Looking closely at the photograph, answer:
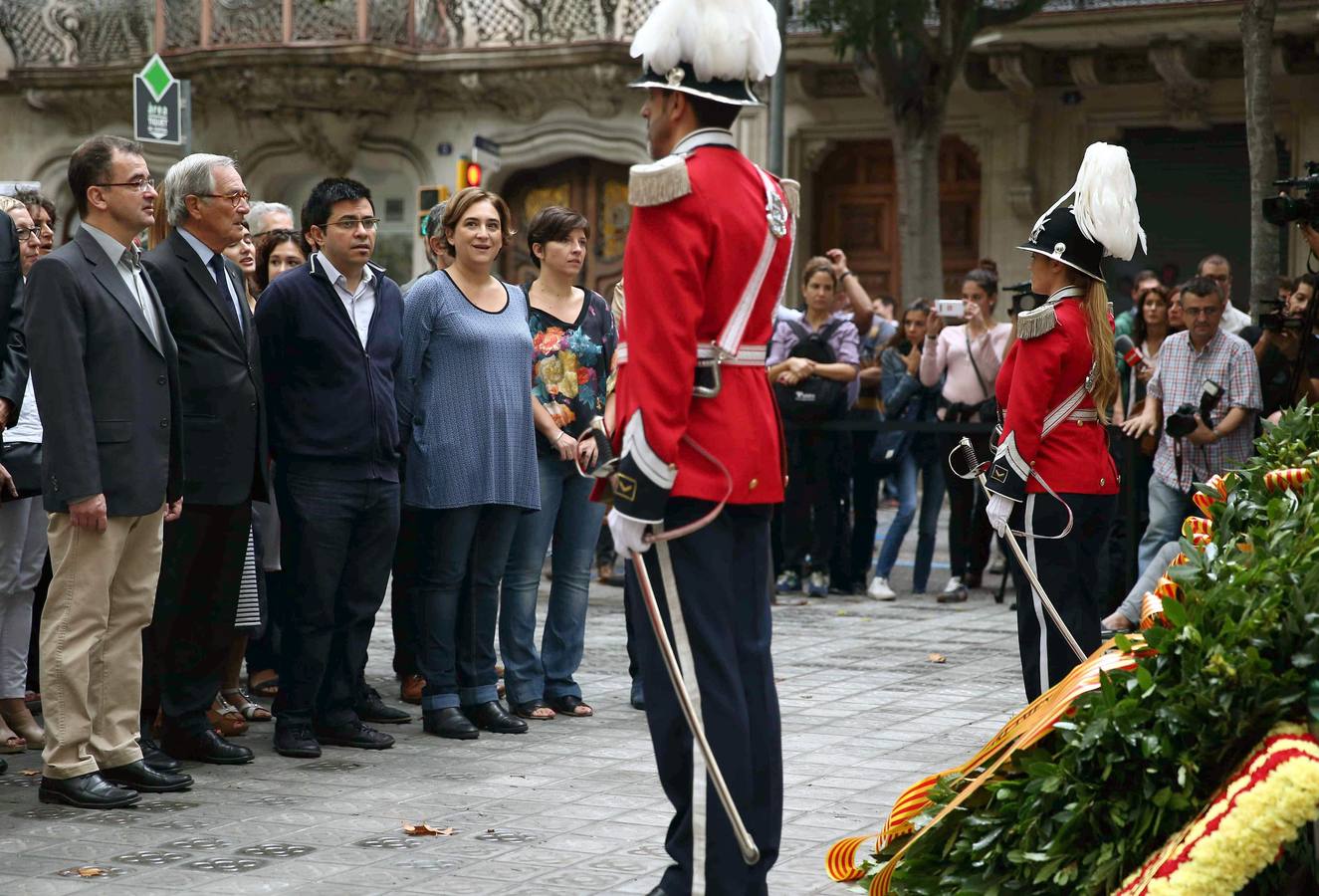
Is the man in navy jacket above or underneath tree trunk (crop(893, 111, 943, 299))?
underneath

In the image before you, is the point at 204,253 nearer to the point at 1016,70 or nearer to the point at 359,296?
the point at 359,296

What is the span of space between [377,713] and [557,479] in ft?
4.02

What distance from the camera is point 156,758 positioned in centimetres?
644

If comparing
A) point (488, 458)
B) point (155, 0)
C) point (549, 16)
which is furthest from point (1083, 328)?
point (155, 0)

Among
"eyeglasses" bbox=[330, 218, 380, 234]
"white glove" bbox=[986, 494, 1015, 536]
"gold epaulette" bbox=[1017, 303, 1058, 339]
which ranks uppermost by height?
"eyeglasses" bbox=[330, 218, 380, 234]

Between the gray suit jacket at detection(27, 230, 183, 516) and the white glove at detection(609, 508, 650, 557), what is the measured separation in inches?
87.9

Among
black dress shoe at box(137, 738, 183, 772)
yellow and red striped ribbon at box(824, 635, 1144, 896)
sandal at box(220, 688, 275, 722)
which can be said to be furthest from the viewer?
sandal at box(220, 688, 275, 722)

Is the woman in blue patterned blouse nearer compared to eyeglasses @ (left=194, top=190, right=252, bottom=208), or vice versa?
eyeglasses @ (left=194, top=190, right=252, bottom=208)

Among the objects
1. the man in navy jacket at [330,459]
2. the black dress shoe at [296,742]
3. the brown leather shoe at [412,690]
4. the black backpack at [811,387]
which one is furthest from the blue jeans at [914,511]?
the black dress shoe at [296,742]

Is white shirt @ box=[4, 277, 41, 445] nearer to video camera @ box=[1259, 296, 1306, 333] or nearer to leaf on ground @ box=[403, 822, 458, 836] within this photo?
leaf on ground @ box=[403, 822, 458, 836]

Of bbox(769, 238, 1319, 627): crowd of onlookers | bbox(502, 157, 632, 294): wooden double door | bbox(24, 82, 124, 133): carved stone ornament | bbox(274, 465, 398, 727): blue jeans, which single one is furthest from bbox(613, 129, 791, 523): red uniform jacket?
bbox(24, 82, 124, 133): carved stone ornament

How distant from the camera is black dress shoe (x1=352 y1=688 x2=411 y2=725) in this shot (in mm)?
7797

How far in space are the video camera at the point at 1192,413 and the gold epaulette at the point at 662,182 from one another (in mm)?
6324

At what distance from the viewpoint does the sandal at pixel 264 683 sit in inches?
332
